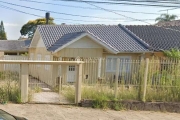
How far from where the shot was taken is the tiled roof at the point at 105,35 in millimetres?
15242

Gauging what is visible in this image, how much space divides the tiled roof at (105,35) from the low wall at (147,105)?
7.44 m

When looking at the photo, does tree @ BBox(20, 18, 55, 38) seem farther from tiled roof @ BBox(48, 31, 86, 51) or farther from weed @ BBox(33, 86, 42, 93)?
weed @ BBox(33, 86, 42, 93)

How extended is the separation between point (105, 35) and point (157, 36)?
5.04m

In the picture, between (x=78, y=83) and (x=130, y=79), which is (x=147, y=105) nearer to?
(x=130, y=79)

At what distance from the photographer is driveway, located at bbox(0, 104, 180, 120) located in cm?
654

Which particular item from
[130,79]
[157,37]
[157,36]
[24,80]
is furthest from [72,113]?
[157,36]

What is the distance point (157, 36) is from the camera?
18188 millimetres

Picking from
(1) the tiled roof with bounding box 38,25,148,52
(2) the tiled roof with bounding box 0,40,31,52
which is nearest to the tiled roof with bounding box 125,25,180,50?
(1) the tiled roof with bounding box 38,25,148,52

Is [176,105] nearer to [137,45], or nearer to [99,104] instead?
[99,104]

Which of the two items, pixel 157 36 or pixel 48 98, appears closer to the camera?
pixel 48 98

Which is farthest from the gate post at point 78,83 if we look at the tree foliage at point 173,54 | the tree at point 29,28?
the tree at point 29,28

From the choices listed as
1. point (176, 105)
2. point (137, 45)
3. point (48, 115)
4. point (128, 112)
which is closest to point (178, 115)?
point (176, 105)

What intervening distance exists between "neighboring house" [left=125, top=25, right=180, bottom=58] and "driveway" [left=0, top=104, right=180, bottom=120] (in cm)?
920

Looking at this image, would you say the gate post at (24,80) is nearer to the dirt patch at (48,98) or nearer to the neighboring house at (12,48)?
the dirt patch at (48,98)
